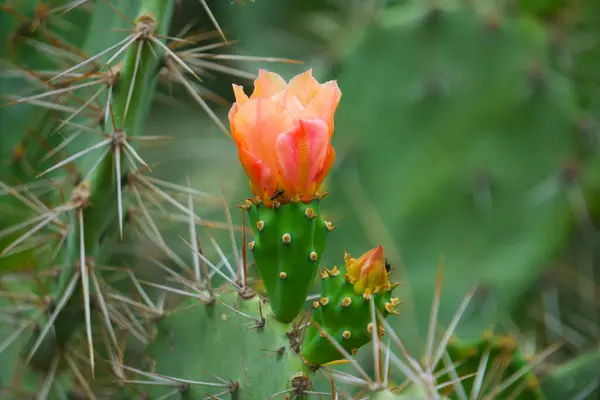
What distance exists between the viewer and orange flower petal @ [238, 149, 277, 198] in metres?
0.83

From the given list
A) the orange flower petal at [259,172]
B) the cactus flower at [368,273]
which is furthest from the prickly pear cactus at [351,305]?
the orange flower petal at [259,172]

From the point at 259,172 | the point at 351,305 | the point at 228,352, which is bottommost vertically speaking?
the point at 228,352

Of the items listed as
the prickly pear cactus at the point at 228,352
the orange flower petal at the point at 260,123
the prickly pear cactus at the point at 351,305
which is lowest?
the prickly pear cactus at the point at 228,352

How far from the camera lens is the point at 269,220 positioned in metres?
0.86

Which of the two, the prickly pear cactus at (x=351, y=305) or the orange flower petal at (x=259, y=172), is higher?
the orange flower petal at (x=259, y=172)

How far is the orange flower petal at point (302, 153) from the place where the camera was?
2.64 feet

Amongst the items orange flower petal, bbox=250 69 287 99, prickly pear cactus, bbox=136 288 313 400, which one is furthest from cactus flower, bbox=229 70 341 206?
prickly pear cactus, bbox=136 288 313 400

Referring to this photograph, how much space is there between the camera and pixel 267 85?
861 mm

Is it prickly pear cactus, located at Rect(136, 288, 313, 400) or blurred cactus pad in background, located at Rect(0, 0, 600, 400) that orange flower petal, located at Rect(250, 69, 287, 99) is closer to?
blurred cactus pad in background, located at Rect(0, 0, 600, 400)

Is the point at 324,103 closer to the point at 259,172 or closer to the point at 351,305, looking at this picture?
the point at 259,172

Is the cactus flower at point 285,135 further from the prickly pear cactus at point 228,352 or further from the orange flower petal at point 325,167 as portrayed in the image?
the prickly pear cactus at point 228,352

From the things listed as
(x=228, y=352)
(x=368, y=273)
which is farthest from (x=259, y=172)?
(x=228, y=352)

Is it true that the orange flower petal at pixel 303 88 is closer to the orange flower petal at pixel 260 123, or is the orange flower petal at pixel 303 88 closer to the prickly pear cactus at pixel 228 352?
the orange flower petal at pixel 260 123

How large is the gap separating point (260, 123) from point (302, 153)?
5 centimetres
